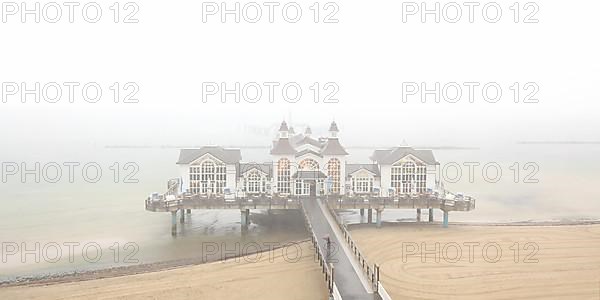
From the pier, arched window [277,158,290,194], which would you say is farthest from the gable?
arched window [277,158,290,194]

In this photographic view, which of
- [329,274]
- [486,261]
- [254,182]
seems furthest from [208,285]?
[486,261]

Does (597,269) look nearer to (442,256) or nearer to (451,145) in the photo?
(442,256)

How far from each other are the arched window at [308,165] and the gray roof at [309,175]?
387 mm

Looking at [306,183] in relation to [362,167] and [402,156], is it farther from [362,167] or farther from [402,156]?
[402,156]

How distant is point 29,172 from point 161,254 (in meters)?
28.2

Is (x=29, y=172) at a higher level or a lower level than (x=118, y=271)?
higher

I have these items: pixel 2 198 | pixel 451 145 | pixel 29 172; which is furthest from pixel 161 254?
pixel 451 145

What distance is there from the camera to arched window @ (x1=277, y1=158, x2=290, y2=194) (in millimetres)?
28438

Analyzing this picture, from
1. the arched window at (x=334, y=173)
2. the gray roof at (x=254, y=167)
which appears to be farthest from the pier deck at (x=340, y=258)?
the gray roof at (x=254, y=167)

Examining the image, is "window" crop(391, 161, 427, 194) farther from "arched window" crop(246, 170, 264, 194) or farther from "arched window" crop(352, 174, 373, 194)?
"arched window" crop(246, 170, 264, 194)

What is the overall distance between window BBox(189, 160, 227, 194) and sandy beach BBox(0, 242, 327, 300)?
764cm

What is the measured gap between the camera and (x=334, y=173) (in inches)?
1136

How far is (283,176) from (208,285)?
10764mm

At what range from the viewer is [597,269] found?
1988 centimetres
